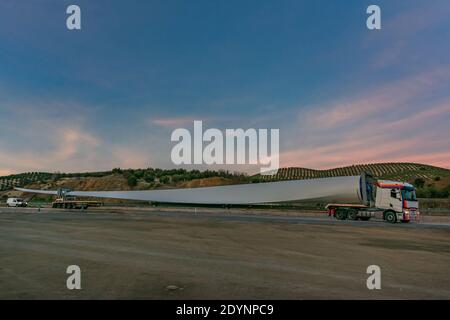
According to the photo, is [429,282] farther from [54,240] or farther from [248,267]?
[54,240]

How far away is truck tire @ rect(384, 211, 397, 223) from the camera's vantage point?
28.7 metres

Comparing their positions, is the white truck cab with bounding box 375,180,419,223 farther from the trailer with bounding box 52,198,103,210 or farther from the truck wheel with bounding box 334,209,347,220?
the trailer with bounding box 52,198,103,210

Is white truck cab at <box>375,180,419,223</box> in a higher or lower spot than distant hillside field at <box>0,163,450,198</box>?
lower

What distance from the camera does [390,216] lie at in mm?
28984

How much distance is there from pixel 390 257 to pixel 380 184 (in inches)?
761

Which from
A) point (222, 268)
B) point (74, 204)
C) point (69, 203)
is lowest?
point (74, 204)

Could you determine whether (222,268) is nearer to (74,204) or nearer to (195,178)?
(74,204)

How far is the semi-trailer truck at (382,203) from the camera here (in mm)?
28562

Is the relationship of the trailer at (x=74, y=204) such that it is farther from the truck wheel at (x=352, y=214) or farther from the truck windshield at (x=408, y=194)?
the truck windshield at (x=408, y=194)

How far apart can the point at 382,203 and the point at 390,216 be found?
126 centimetres

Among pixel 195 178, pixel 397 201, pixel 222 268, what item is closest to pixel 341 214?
pixel 397 201

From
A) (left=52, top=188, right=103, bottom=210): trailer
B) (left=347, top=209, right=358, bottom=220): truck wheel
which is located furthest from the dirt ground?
(left=52, top=188, right=103, bottom=210): trailer

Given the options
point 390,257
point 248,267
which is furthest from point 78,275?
point 390,257
